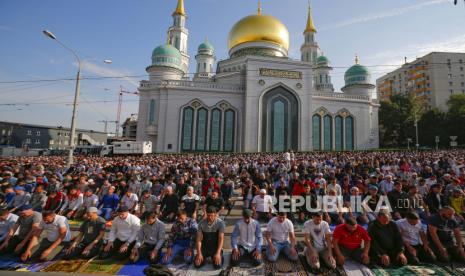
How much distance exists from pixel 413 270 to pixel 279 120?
2812cm

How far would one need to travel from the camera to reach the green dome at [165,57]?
3294 centimetres

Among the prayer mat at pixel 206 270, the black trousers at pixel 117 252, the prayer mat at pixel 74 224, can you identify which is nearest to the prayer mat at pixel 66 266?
the black trousers at pixel 117 252

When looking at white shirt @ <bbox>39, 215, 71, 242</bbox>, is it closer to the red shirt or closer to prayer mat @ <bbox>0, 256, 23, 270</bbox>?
prayer mat @ <bbox>0, 256, 23, 270</bbox>

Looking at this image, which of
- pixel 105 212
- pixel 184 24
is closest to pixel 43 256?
pixel 105 212

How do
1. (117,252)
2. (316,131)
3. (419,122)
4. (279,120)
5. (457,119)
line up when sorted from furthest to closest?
1. (419,122)
2. (457,119)
3. (316,131)
4. (279,120)
5. (117,252)

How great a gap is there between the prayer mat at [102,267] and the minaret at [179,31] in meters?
37.8

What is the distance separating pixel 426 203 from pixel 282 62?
27636mm

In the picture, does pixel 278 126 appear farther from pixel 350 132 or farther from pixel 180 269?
pixel 180 269

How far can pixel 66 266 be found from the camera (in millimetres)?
4410

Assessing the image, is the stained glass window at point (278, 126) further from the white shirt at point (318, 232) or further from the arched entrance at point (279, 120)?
the white shirt at point (318, 232)

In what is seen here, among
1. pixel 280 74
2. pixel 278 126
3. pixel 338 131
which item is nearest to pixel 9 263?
pixel 278 126

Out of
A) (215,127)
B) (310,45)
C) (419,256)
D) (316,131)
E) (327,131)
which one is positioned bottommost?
(419,256)

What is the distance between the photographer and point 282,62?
32031mm

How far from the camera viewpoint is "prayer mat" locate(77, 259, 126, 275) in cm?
427
